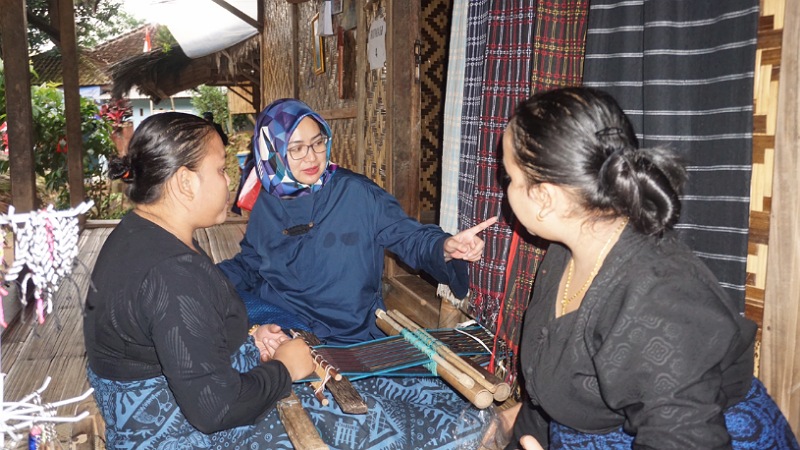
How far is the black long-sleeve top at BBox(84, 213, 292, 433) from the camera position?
1436 mm

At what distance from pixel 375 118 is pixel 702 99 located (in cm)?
311

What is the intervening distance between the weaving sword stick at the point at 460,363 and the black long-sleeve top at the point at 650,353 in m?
0.27

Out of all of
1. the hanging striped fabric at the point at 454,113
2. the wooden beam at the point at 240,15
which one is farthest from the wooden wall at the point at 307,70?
the hanging striped fabric at the point at 454,113

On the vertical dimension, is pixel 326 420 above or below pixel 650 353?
below

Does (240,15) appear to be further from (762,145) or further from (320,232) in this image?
(762,145)

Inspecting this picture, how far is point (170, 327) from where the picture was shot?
143 centimetres

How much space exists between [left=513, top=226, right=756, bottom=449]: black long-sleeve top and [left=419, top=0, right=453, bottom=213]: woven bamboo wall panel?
4764 mm

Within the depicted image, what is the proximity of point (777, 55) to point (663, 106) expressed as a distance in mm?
311

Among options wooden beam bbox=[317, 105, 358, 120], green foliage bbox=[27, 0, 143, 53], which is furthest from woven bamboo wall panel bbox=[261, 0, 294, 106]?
green foliage bbox=[27, 0, 143, 53]

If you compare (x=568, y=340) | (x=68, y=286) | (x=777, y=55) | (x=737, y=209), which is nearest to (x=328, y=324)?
(x=568, y=340)

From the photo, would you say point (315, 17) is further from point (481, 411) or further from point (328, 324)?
point (481, 411)

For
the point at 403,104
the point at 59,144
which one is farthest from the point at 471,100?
the point at 59,144

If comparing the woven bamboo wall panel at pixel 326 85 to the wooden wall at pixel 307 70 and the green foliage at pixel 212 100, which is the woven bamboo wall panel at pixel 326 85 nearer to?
the wooden wall at pixel 307 70

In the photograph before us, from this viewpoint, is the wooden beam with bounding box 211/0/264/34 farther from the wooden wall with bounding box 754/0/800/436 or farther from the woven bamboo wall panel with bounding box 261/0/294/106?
the wooden wall with bounding box 754/0/800/436
